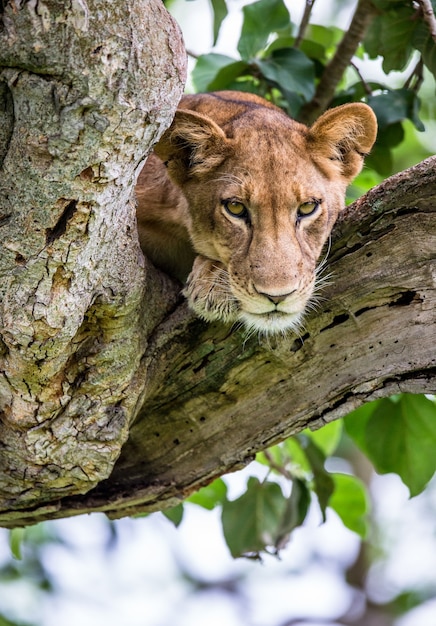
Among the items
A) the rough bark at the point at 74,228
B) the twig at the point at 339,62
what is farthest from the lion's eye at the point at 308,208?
the twig at the point at 339,62

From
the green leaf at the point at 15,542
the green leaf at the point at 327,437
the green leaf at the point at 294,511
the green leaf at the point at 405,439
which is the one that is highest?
the green leaf at the point at 405,439

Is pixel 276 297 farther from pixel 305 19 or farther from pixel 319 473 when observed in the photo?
pixel 305 19

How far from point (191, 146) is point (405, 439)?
1.86 meters

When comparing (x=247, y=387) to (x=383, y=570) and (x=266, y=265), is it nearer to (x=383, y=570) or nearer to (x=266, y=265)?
(x=266, y=265)

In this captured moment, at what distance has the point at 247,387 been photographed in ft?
13.3

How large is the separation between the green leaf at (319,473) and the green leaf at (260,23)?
2214mm

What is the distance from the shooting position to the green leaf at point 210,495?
219 inches

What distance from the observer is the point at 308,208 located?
4035 millimetres

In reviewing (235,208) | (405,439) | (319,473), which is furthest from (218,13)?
(319,473)

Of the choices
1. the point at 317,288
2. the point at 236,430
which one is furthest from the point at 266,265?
the point at 236,430

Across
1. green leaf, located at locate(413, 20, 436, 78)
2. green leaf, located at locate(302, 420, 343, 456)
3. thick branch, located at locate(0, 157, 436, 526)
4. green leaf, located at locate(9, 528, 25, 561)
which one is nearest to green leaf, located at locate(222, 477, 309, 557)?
green leaf, located at locate(302, 420, 343, 456)

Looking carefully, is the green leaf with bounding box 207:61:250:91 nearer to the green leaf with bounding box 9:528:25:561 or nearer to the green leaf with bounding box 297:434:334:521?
the green leaf with bounding box 297:434:334:521

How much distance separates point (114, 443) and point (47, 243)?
112 centimetres

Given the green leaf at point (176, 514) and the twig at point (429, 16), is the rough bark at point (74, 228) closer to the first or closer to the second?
the green leaf at point (176, 514)
